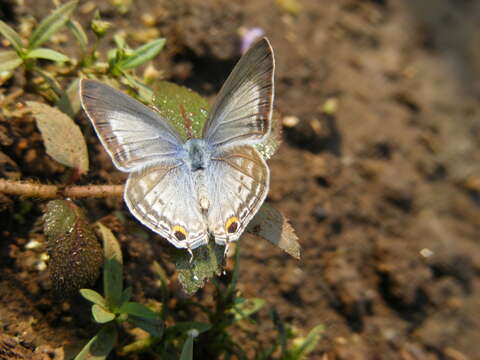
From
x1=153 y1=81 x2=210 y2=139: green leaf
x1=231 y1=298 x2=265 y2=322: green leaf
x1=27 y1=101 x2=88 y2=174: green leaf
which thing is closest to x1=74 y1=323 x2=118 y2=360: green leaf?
x1=231 y1=298 x2=265 y2=322: green leaf

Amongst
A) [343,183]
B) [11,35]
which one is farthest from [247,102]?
[343,183]

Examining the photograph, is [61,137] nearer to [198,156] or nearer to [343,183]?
[198,156]

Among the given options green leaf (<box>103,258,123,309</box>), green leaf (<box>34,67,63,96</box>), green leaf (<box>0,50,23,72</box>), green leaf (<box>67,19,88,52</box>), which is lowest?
green leaf (<box>103,258,123,309</box>)

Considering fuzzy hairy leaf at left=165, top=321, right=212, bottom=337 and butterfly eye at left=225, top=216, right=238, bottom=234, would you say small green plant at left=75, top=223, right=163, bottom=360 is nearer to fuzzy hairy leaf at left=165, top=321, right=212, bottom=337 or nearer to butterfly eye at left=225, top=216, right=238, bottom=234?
fuzzy hairy leaf at left=165, top=321, right=212, bottom=337

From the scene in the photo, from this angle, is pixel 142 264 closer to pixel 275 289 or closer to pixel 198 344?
pixel 198 344

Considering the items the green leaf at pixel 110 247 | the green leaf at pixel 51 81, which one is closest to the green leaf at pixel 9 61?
the green leaf at pixel 51 81

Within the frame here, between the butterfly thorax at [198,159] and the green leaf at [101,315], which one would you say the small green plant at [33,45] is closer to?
the butterfly thorax at [198,159]
